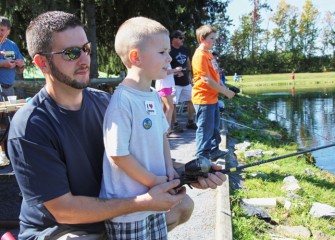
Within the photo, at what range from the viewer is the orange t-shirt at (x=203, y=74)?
16.6ft

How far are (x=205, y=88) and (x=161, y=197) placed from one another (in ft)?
11.0

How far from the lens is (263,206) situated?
445 cm

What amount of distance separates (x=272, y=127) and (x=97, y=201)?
10404 mm

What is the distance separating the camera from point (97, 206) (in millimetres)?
1880

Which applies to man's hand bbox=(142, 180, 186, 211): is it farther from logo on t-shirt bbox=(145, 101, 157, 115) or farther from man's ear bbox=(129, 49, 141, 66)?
man's ear bbox=(129, 49, 141, 66)

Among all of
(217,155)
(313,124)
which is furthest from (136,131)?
(313,124)

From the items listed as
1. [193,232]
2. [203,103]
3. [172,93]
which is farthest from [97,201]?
[172,93]

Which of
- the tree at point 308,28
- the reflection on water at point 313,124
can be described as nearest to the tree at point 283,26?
the tree at point 308,28

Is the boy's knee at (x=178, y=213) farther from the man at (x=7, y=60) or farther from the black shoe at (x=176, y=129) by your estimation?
the black shoe at (x=176, y=129)

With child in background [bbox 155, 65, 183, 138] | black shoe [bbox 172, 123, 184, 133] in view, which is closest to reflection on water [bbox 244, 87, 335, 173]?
black shoe [bbox 172, 123, 184, 133]

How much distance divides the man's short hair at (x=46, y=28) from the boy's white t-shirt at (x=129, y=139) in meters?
0.38

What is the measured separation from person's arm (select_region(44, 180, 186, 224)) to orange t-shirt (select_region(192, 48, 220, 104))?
3.28 meters

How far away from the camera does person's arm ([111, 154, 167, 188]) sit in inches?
74.2

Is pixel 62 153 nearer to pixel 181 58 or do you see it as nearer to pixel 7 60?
pixel 7 60
